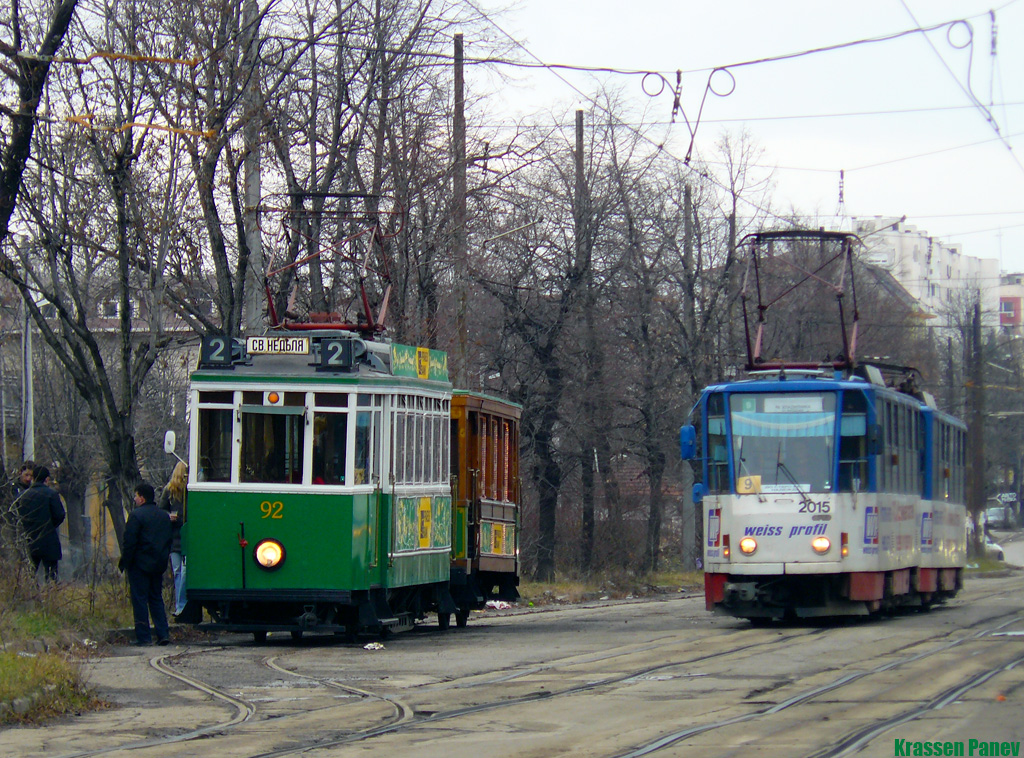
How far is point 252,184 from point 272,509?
16.1 feet

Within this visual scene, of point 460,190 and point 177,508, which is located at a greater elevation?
point 460,190

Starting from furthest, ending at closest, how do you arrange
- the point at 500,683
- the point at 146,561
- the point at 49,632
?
the point at 146,561, the point at 49,632, the point at 500,683

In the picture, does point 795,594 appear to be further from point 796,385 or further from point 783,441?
point 796,385

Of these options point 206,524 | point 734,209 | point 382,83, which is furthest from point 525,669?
point 734,209

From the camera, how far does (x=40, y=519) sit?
1530 cm

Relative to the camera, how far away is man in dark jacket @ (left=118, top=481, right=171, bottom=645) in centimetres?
1431

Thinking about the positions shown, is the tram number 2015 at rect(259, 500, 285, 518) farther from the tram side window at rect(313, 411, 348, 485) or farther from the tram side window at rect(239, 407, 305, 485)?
the tram side window at rect(313, 411, 348, 485)

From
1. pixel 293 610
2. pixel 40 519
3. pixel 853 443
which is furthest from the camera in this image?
pixel 853 443

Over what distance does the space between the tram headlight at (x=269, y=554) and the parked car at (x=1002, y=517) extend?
71.8m

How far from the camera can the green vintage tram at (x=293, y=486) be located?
14.4 meters

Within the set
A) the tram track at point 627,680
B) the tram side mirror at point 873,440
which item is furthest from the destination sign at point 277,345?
the tram side mirror at point 873,440

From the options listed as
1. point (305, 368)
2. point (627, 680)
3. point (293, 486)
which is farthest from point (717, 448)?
point (627, 680)

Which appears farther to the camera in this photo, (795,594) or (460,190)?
(460,190)

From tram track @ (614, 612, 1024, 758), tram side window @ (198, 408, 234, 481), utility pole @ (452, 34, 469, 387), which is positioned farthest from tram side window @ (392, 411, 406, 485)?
utility pole @ (452, 34, 469, 387)
